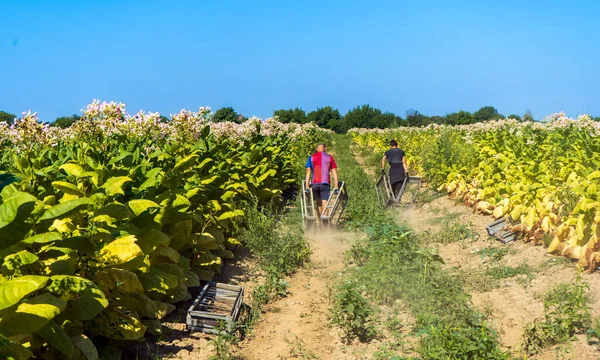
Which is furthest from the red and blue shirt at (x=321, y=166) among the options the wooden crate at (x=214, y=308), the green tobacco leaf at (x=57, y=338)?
the green tobacco leaf at (x=57, y=338)

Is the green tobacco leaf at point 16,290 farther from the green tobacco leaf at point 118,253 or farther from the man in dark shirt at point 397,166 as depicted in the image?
the man in dark shirt at point 397,166

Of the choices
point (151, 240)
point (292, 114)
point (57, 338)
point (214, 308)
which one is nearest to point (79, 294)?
point (57, 338)

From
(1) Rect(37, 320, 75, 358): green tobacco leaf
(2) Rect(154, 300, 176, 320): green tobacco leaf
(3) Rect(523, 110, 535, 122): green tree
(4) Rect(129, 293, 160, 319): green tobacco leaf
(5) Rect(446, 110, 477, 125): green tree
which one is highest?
(5) Rect(446, 110, 477, 125): green tree

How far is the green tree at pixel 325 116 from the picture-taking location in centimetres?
9312

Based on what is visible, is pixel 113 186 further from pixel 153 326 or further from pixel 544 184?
pixel 544 184

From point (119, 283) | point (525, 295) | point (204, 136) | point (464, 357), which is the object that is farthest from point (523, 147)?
point (119, 283)

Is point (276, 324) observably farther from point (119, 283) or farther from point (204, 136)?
point (204, 136)

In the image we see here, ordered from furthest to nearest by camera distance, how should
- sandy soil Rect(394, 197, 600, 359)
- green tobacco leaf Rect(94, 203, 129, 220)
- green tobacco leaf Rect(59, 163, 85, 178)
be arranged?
sandy soil Rect(394, 197, 600, 359) < green tobacco leaf Rect(59, 163, 85, 178) < green tobacco leaf Rect(94, 203, 129, 220)

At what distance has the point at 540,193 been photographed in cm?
846

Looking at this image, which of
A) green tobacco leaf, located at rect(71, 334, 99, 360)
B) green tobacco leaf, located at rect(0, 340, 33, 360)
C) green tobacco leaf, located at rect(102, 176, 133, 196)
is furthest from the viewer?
green tobacco leaf, located at rect(102, 176, 133, 196)

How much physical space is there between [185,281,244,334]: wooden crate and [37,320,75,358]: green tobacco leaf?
1968 millimetres

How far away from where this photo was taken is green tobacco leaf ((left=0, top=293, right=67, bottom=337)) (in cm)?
323

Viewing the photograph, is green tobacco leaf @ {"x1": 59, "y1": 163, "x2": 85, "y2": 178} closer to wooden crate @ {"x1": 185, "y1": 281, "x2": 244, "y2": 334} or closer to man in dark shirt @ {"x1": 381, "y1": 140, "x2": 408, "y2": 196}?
wooden crate @ {"x1": 185, "y1": 281, "x2": 244, "y2": 334}

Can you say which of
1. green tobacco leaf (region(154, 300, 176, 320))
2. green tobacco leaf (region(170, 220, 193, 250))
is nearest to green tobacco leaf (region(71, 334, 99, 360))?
green tobacco leaf (region(154, 300, 176, 320))
